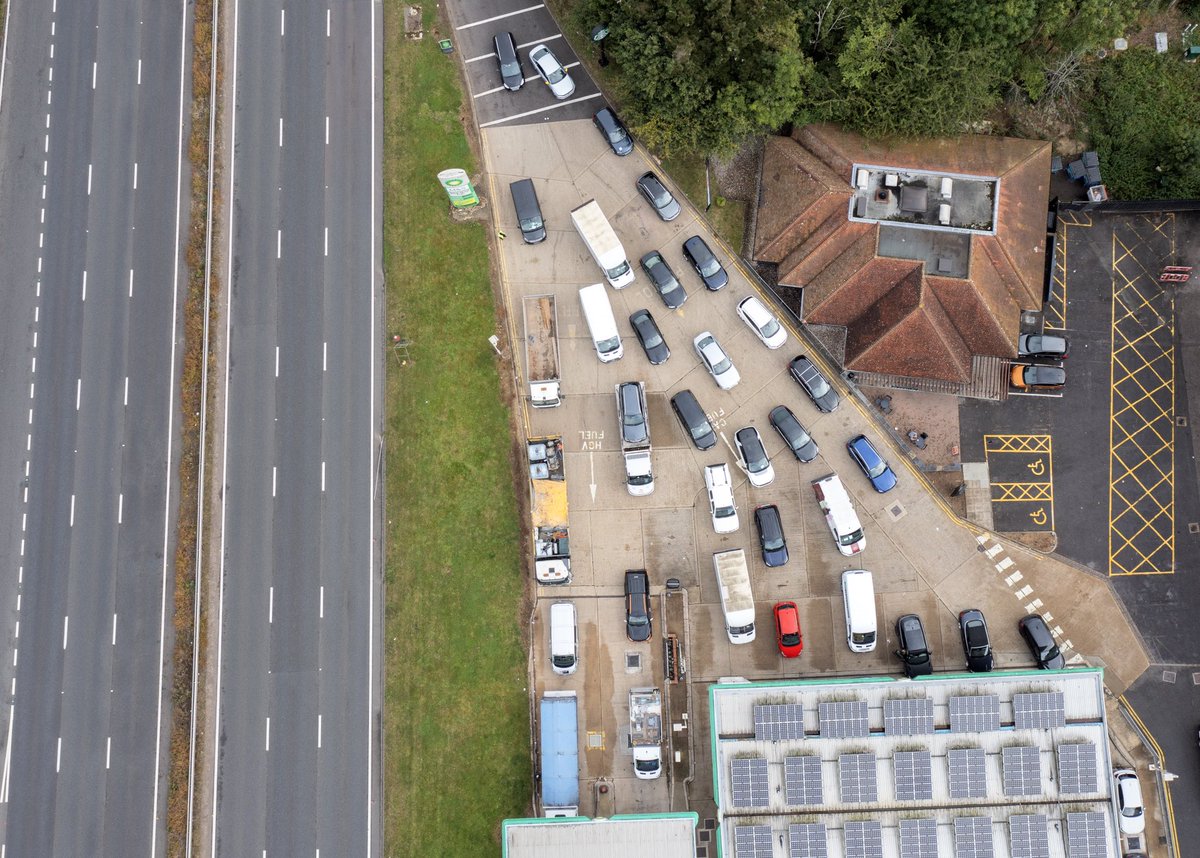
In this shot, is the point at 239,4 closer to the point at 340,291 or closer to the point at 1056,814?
the point at 340,291

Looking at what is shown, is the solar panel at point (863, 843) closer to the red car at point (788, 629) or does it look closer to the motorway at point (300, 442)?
the red car at point (788, 629)

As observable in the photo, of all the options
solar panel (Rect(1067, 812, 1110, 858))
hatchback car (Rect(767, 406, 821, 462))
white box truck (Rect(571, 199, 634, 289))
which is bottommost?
solar panel (Rect(1067, 812, 1110, 858))

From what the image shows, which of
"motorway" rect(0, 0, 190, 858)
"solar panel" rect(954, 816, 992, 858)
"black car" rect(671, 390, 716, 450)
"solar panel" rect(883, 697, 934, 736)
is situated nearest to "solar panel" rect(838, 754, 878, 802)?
"solar panel" rect(883, 697, 934, 736)

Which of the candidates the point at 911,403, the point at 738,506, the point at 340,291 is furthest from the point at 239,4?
the point at 911,403

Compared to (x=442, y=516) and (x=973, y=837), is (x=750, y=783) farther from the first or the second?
(x=442, y=516)

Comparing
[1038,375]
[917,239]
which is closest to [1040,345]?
[1038,375]

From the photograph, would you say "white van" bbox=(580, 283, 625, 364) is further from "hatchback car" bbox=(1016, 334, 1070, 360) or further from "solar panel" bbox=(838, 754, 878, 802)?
"solar panel" bbox=(838, 754, 878, 802)
